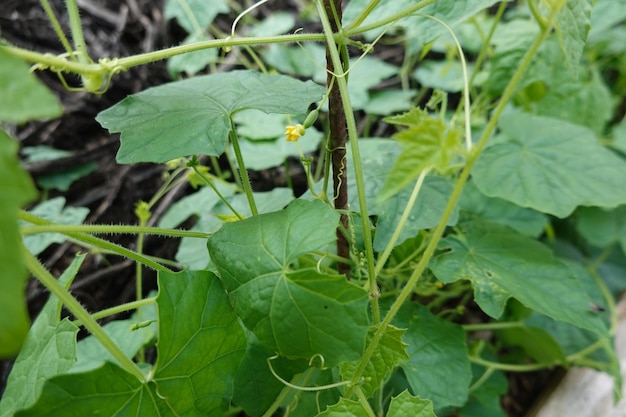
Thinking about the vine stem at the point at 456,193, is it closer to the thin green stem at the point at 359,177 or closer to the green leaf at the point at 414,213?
the thin green stem at the point at 359,177

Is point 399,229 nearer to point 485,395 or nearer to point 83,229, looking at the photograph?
point 83,229

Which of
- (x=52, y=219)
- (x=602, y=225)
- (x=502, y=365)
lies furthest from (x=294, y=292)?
(x=602, y=225)

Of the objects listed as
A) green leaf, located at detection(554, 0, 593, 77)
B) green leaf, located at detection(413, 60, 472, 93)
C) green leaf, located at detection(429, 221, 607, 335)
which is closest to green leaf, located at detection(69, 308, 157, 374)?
green leaf, located at detection(429, 221, 607, 335)

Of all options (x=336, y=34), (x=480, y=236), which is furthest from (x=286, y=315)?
(x=480, y=236)

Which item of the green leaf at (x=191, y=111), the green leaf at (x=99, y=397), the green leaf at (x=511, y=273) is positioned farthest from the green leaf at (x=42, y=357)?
the green leaf at (x=511, y=273)

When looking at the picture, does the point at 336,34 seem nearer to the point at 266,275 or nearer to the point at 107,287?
the point at 266,275

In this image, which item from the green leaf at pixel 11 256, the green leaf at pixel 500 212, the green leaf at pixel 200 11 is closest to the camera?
the green leaf at pixel 11 256
